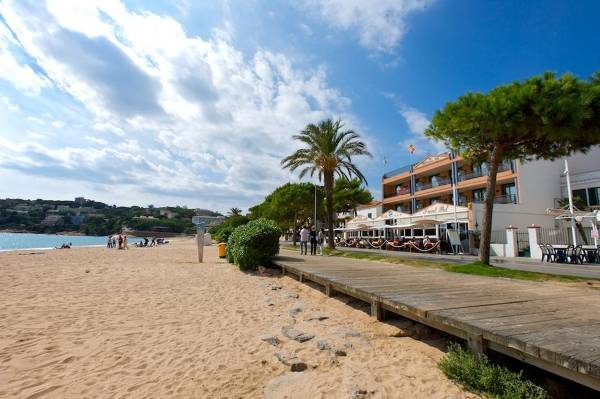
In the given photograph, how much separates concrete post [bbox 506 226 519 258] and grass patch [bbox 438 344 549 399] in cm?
1984

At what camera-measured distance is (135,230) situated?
381ft

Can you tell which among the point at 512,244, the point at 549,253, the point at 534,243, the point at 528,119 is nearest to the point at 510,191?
the point at 512,244

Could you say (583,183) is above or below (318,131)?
below

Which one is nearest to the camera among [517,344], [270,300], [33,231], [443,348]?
[517,344]

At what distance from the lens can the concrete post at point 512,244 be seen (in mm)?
19938

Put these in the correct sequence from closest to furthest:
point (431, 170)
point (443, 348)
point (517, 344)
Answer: point (517, 344), point (443, 348), point (431, 170)

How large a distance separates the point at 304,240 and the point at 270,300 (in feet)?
35.9

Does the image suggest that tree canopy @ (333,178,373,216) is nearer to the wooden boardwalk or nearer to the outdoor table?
the outdoor table

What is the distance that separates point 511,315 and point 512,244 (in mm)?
19197

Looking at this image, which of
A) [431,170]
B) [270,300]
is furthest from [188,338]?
[431,170]

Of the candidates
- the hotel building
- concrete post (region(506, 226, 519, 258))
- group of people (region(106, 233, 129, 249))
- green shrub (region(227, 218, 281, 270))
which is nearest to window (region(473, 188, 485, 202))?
the hotel building

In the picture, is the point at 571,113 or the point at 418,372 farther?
the point at 571,113

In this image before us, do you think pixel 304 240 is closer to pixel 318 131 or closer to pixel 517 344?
pixel 318 131

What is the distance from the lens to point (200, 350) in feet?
15.3
